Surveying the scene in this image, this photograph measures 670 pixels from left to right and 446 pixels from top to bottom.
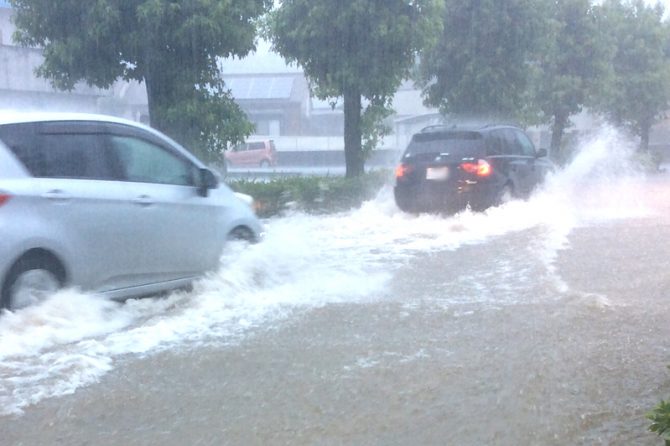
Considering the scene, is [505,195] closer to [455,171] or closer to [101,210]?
[455,171]

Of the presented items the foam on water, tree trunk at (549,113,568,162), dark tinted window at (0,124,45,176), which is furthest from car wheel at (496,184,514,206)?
tree trunk at (549,113,568,162)

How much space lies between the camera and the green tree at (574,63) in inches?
1090

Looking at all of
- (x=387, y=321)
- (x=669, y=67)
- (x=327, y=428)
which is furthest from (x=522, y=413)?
(x=669, y=67)

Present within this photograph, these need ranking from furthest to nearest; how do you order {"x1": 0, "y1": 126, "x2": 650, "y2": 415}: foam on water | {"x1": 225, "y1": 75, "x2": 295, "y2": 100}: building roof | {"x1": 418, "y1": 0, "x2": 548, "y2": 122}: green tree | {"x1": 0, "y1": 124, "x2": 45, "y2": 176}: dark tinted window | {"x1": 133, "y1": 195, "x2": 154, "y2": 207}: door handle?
{"x1": 225, "y1": 75, "x2": 295, "y2": 100}: building roof
{"x1": 418, "y1": 0, "x2": 548, "y2": 122}: green tree
{"x1": 133, "y1": 195, "x2": 154, "y2": 207}: door handle
{"x1": 0, "y1": 124, "x2": 45, "y2": 176}: dark tinted window
{"x1": 0, "y1": 126, "x2": 650, "y2": 415}: foam on water

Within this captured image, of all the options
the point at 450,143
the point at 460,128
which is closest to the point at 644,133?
the point at 460,128

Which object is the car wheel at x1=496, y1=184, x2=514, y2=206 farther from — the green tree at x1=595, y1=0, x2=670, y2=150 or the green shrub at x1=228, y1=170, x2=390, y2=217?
the green tree at x1=595, y1=0, x2=670, y2=150

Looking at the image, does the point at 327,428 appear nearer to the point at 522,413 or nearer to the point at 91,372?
the point at 522,413

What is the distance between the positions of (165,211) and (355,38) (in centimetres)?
1048

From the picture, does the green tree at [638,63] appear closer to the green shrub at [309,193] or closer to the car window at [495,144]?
the green shrub at [309,193]

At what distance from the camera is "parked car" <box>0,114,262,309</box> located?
6.71 m

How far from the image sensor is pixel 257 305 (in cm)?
797

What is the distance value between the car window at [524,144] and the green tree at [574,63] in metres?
11.2

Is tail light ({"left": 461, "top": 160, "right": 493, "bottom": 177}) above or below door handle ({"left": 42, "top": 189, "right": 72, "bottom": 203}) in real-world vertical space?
below

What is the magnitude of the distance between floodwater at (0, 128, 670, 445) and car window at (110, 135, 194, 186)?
0.96 meters
